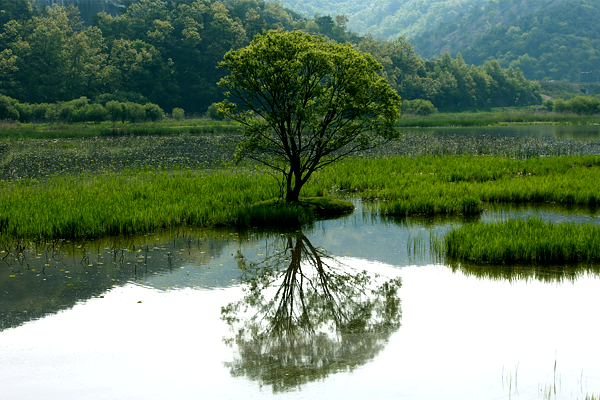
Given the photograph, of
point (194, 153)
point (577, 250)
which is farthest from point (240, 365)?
point (194, 153)

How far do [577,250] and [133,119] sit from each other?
7251 cm

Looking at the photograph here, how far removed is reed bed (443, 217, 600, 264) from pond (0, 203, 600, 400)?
0.47 meters

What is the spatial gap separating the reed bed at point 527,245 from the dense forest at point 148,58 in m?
76.1

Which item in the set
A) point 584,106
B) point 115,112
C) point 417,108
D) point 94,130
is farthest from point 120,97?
point 584,106

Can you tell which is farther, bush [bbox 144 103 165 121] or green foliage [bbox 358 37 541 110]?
green foliage [bbox 358 37 541 110]

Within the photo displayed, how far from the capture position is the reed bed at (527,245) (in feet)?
38.6

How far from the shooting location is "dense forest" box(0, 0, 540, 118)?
9319 centimetres

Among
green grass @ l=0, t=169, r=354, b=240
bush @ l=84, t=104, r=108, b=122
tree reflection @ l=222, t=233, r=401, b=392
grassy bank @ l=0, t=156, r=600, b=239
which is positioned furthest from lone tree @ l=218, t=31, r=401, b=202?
bush @ l=84, t=104, r=108, b=122

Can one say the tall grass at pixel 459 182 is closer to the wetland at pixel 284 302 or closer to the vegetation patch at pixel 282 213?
the wetland at pixel 284 302

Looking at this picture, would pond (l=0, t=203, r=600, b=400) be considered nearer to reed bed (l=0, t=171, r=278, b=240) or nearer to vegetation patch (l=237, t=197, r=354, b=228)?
reed bed (l=0, t=171, r=278, b=240)

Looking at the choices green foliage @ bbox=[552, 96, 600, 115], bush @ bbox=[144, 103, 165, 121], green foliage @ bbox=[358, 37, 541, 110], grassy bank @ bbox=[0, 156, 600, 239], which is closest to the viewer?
grassy bank @ bbox=[0, 156, 600, 239]

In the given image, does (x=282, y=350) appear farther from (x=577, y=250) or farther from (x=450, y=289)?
(x=577, y=250)

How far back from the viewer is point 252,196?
1836 centimetres

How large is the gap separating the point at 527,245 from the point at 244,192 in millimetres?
9748
